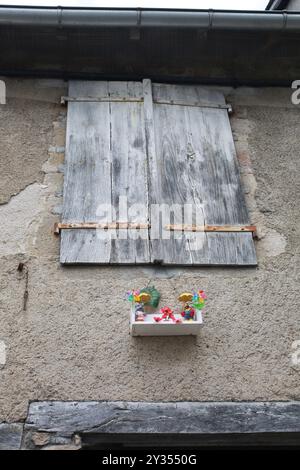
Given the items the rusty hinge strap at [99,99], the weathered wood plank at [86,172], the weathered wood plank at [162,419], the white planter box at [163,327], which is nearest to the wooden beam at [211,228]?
the weathered wood plank at [86,172]

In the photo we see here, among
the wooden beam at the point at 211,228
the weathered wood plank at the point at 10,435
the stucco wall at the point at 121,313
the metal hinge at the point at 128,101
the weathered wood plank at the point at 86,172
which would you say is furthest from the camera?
the metal hinge at the point at 128,101

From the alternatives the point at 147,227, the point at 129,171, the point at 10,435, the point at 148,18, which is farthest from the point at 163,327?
the point at 148,18

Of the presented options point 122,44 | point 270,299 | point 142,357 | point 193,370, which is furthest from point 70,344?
point 122,44

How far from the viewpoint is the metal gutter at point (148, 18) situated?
3939 mm

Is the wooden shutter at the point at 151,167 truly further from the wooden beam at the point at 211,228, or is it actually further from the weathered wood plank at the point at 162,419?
the weathered wood plank at the point at 162,419

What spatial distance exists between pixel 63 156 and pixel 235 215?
4.35ft

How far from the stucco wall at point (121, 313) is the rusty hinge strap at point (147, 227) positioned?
96mm

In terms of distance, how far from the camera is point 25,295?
3068 mm

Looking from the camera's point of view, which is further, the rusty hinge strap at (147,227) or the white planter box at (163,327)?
the rusty hinge strap at (147,227)

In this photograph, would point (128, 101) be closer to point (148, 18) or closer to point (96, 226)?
point (148, 18)

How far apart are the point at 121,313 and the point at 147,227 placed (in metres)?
0.64

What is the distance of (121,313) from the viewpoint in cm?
303

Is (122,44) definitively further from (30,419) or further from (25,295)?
(30,419)

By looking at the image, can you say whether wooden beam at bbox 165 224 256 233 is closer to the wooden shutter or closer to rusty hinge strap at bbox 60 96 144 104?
the wooden shutter
